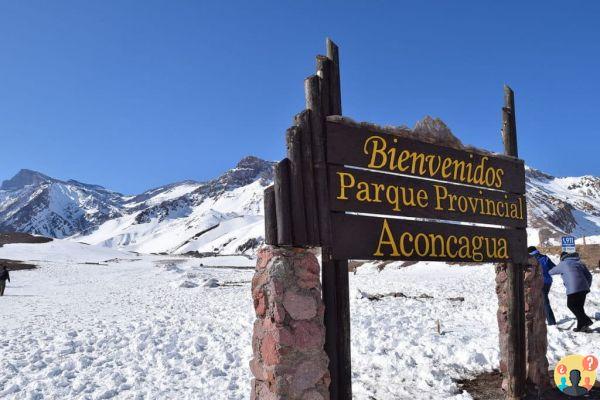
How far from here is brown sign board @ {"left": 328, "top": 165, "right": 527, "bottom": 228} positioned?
5.39 meters

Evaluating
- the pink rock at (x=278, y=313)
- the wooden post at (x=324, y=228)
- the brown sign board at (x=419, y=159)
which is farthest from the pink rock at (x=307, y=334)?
the brown sign board at (x=419, y=159)

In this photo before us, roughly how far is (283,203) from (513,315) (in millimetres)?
4723

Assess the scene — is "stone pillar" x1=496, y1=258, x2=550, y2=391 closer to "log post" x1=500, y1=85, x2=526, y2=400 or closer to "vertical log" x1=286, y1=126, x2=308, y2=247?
"log post" x1=500, y1=85, x2=526, y2=400

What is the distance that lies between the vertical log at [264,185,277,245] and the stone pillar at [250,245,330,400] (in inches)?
4.0

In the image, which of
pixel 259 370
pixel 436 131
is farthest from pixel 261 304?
pixel 436 131

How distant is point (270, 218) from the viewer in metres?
5.07

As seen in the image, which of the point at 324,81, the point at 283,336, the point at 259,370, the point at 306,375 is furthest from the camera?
the point at 324,81

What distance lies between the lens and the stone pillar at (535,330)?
306 inches

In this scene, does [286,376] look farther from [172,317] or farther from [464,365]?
[172,317]

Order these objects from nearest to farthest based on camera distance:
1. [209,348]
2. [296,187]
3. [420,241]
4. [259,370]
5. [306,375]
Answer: [306,375] < [259,370] < [296,187] < [420,241] < [209,348]

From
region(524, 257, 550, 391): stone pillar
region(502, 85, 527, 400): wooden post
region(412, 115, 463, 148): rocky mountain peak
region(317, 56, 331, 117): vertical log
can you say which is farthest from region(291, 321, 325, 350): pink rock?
region(524, 257, 550, 391): stone pillar

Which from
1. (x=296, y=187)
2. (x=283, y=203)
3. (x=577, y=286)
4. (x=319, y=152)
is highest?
(x=319, y=152)

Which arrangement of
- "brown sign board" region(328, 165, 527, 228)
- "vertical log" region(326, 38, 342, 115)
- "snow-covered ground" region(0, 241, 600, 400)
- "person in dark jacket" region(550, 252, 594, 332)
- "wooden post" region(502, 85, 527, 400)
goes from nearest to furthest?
"brown sign board" region(328, 165, 527, 228) < "vertical log" region(326, 38, 342, 115) < "wooden post" region(502, 85, 527, 400) < "snow-covered ground" region(0, 241, 600, 400) < "person in dark jacket" region(550, 252, 594, 332)

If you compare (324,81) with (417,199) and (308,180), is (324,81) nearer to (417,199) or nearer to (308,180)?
(308,180)
